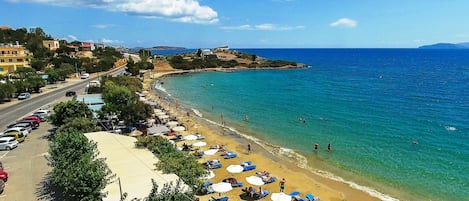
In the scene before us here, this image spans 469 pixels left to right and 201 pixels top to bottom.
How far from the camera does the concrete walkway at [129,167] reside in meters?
16.6

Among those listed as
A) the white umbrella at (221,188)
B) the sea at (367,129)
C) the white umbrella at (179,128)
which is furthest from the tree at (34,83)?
the white umbrella at (221,188)

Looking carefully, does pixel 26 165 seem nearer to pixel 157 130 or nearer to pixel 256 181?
pixel 157 130

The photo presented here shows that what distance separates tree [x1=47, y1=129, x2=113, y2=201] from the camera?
15.6 metres

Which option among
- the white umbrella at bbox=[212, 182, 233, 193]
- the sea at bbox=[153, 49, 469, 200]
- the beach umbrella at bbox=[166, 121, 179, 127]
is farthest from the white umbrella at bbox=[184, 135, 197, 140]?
the white umbrella at bbox=[212, 182, 233, 193]

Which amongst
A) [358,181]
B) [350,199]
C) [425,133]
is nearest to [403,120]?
[425,133]

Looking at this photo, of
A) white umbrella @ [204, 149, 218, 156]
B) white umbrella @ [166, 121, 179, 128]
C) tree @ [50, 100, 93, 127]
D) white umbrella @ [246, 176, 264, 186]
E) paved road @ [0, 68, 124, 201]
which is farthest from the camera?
white umbrella @ [166, 121, 179, 128]

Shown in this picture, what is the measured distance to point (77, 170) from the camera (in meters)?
15.9

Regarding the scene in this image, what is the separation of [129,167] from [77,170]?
13.1 feet

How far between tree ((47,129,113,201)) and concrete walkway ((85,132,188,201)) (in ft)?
2.53

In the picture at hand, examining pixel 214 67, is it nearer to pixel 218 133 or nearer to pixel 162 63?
pixel 162 63

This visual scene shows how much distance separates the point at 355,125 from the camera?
4406 cm

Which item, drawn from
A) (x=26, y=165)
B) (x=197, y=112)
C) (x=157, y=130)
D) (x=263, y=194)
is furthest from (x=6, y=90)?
(x=263, y=194)

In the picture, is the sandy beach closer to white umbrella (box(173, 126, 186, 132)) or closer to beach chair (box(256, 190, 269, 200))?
beach chair (box(256, 190, 269, 200))

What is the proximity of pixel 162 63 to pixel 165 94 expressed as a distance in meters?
66.8
